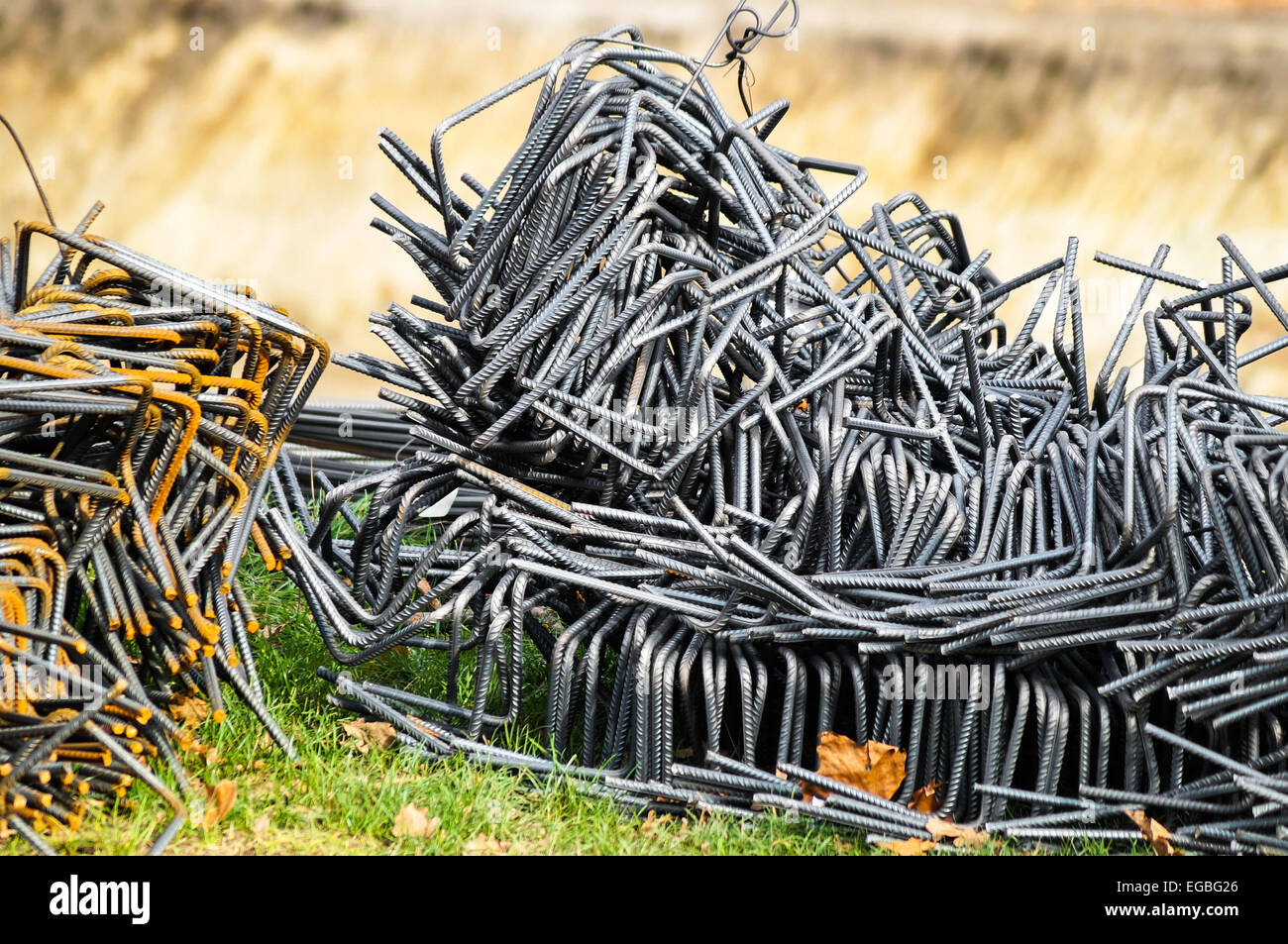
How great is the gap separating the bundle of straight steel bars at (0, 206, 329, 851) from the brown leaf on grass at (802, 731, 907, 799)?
3.60ft

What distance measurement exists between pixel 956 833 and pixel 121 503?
1.64 meters

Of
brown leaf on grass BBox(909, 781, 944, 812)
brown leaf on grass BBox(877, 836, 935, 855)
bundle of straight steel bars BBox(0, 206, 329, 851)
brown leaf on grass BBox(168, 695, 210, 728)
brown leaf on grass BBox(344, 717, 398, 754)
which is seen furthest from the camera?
brown leaf on grass BBox(344, 717, 398, 754)

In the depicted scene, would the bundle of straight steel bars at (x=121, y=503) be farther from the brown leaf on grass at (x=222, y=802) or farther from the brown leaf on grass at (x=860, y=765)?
the brown leaf on grass at (x=860, y=765)

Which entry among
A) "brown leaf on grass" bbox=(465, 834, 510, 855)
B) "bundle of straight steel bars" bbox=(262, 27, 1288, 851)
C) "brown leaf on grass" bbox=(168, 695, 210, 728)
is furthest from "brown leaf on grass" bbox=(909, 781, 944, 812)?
"brown leaf on grass" bbox=(168, 695, 210, 728)

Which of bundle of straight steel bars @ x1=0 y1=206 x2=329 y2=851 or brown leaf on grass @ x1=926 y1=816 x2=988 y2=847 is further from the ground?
bundle of straight steel bars @ x1=0 y1=206 x2=329 y2=851

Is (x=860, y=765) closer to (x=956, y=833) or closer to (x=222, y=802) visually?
(x=956, y=833)

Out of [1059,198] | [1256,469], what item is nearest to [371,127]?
[1059,198]

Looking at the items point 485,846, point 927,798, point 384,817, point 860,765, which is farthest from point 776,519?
point 384,817

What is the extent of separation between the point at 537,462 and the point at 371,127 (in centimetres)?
557

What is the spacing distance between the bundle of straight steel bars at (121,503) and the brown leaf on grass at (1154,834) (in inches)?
65.3

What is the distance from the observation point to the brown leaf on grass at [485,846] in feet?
7.55

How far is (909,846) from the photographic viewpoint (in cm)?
221

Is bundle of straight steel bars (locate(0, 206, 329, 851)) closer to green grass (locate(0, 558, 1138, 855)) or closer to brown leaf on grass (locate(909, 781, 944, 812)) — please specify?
green grass (locate(0, 558, 1138, 855))

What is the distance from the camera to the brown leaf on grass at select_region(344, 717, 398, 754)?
8.60ft
